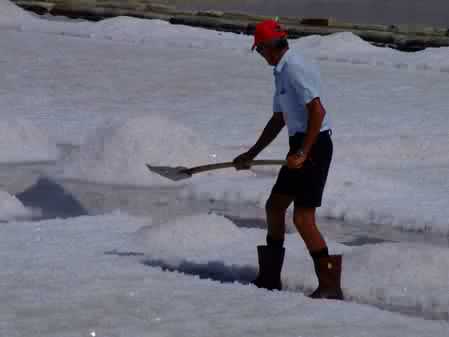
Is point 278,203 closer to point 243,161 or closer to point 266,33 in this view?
point 243,161

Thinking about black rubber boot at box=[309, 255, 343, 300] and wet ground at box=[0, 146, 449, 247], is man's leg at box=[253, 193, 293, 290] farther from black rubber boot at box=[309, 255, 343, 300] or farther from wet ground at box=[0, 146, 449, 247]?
wet ground at box=[0, 146, 449, 247]

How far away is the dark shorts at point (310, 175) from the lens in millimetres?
6023

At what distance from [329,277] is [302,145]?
Answer: 713mm

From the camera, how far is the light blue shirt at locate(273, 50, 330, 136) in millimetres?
5957

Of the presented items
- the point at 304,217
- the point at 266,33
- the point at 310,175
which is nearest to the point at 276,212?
the point at 304,217

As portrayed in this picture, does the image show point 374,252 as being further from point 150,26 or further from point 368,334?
point 150,26

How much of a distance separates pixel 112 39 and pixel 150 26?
4.91 feet

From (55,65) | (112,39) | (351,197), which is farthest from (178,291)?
(112,39)

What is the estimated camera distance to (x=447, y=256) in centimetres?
677

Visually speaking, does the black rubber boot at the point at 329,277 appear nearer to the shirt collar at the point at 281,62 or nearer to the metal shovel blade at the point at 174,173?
the shirt collar at the point at 281,62

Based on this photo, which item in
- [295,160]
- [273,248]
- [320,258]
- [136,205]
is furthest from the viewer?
[136,205]

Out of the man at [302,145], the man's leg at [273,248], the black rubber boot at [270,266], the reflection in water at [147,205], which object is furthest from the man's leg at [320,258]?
the reflection in water at [147,205]

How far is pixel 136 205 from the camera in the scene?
30.0 ft

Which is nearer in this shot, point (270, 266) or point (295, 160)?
point (295, 160)
